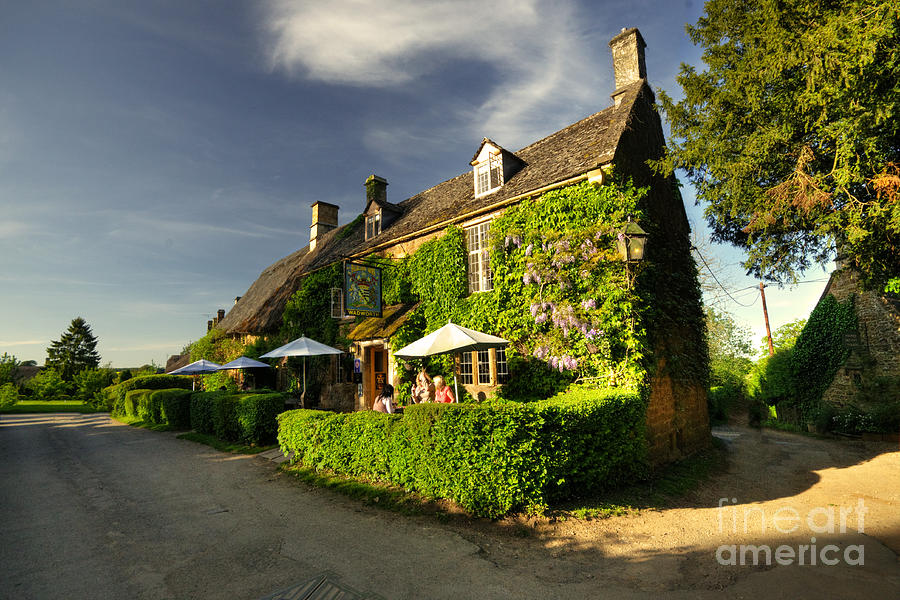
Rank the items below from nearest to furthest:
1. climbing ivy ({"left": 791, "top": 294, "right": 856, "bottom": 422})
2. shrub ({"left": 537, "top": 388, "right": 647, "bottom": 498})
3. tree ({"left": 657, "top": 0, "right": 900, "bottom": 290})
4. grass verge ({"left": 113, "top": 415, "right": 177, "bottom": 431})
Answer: shrub ({"left": 537, "top": 388, "right": 647, "bottom": 498})
tree ({"left": 657, "top": 0, "right": 900, "bottom": 290})
grass verge ({"left": 113, "top": 415, "right": 177, "bottom": 431})
climbing ivy ({"left": 791, "top": 294, "right": 856, "bottom": 422})

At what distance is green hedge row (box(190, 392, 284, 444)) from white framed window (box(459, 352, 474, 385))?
5.31 metres

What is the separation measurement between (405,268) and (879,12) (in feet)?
40.7

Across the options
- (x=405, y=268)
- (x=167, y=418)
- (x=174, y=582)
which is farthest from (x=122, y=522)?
(x=167, y=418)

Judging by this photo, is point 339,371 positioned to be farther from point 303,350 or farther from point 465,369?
point 465,369

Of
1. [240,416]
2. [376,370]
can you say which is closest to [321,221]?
[376,370]

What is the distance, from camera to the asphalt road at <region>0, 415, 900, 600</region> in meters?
4.37

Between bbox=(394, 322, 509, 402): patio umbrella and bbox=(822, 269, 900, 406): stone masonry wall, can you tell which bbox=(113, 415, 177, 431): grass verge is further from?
bbox=(822, 269, 900, 406): stone masonry wall

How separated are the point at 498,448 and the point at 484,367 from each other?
227 inches

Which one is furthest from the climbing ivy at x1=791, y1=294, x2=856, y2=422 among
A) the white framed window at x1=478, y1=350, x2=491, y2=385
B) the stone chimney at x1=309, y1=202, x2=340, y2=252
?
the stone chimney at x1=309, y1=202, x2=340, y2=252

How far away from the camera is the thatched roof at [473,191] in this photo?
1108 cm

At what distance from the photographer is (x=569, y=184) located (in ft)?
34.6

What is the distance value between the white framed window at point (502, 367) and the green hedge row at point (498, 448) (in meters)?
2.88

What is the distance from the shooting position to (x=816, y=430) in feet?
56.0

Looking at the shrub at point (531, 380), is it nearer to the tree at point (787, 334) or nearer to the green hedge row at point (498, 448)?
the green hedge row at point (498, 448)
